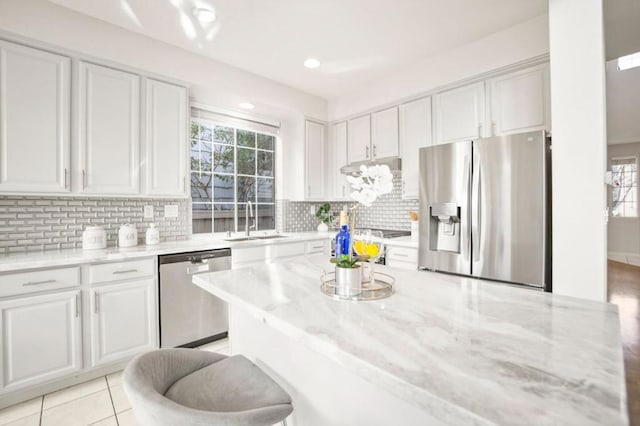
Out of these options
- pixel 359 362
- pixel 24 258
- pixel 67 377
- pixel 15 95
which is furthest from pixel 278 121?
pixel 359 362

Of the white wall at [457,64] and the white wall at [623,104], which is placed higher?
the white wall at [623,104]

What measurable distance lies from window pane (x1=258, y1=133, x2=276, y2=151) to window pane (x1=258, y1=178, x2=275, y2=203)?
16.9 inches

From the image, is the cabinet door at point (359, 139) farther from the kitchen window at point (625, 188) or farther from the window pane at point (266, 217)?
the kitchen window at point (625, 188)

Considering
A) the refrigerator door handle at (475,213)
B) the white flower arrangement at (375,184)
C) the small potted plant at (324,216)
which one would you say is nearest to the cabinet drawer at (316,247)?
the small potted plant at (324,216)

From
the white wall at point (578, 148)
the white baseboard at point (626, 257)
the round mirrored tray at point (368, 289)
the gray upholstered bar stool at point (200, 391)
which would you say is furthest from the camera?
the white baseboard at point (626, 257)

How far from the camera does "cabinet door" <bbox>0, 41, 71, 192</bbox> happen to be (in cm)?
209

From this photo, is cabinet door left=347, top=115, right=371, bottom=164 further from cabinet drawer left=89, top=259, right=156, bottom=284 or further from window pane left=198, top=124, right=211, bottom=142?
cabinet drawer left=89, top=259, right=156, bottom=284

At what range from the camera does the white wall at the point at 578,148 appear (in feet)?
5.49

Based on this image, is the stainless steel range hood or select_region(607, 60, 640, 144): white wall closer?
the stainless steel range hood

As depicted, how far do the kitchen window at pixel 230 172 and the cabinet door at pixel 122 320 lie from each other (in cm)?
113

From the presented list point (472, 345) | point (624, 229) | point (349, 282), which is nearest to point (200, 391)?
point (349, 282)

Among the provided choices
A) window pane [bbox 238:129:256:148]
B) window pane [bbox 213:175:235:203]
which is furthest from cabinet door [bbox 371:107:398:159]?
window pane [bbox 213:175:235:203]

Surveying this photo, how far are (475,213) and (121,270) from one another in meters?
2.69

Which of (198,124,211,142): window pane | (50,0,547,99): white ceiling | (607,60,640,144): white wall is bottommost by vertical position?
(198,124,211,142): window pane
